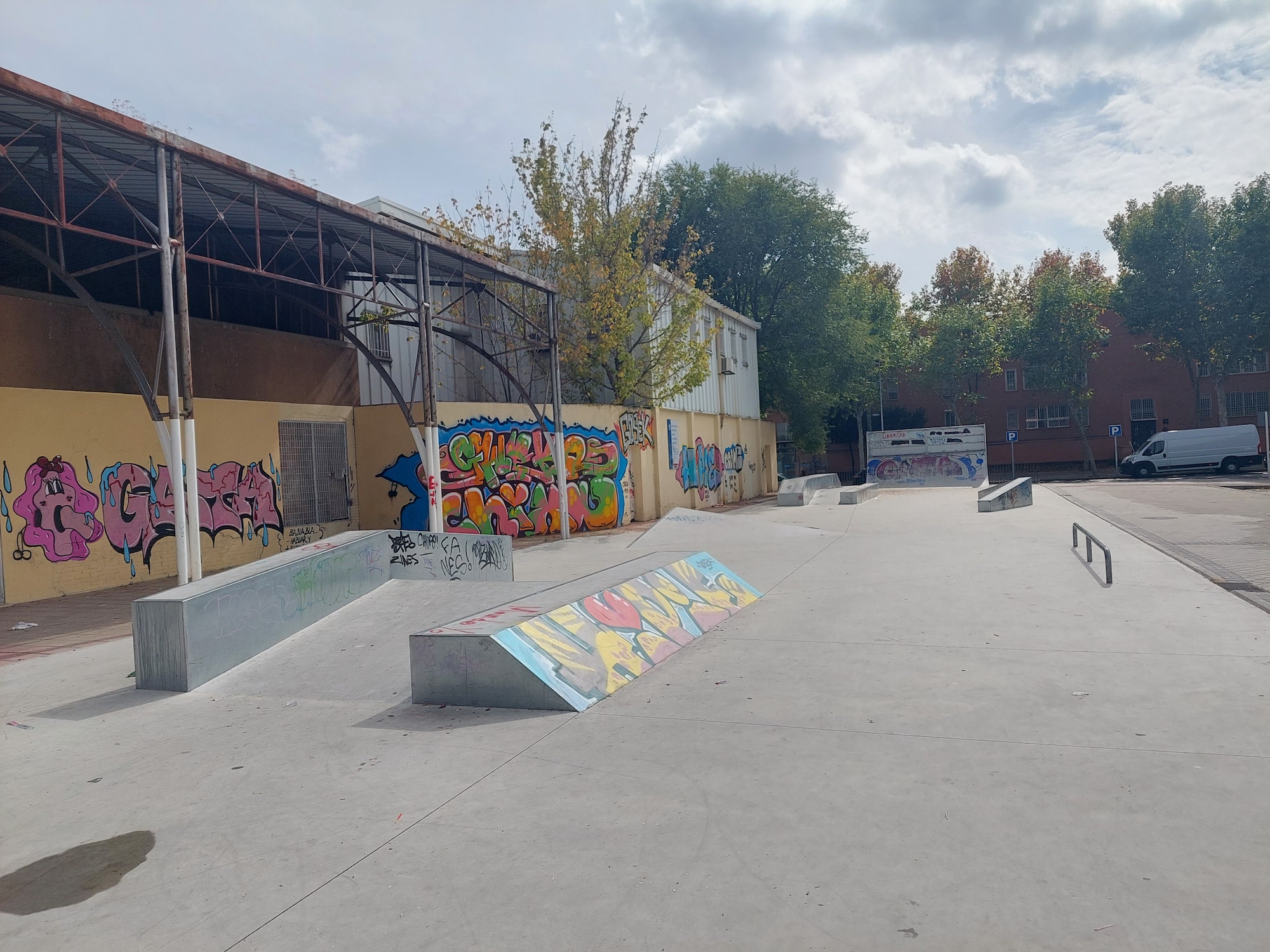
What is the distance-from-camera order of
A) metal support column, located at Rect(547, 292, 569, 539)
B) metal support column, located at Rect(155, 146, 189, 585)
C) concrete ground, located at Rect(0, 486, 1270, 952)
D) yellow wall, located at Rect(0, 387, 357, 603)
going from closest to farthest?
concrete ground, located at Rect(0, 486, 1270, 952), metal support column, located at Rect(155, 146, 189, 585), yellow wall, located at Rect(0, 387, 357, 603), metal support column, located at Rect(547, 292, 569, 539)

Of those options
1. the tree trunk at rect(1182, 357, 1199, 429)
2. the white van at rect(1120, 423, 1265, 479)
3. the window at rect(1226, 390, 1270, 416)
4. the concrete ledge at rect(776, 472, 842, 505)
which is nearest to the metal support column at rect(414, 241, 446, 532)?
the concrete ledge at rect(776, 472, 842, 505)

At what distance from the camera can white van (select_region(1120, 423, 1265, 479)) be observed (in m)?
37.6

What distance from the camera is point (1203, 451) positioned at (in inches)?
1508

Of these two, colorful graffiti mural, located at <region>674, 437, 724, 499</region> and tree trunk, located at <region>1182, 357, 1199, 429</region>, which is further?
tree trunk, located at <region>1182, 357, 1199, 429</region>

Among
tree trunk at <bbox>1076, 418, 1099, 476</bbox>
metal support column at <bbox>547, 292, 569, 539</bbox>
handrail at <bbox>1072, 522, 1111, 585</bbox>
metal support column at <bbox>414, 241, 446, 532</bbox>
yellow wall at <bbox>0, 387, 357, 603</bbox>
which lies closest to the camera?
handrail at <bbox>1072, 522, 1111, 585</bbox>

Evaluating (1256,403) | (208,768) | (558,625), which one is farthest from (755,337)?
(1256,403)

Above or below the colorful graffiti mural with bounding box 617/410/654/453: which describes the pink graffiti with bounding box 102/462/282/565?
below

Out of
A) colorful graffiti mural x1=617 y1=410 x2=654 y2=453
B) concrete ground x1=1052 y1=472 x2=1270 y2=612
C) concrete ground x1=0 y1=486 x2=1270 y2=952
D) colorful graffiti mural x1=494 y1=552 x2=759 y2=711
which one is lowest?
concrete ground x1=0 y1=486 x2=1270 y2=952

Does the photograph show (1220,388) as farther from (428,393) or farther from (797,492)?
(428,393)

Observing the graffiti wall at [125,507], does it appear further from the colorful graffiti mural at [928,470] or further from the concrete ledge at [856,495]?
the colorful graffiti mural at [928,470]

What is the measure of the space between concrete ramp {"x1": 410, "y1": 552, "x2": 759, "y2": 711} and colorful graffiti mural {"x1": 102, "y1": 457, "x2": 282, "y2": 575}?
24.0ft

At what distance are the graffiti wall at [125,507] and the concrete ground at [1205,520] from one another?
47.4 feet

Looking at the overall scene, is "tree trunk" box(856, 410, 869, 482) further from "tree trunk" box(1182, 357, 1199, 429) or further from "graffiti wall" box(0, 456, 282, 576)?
"graffiti wall" box(0, 456, 282, 576)

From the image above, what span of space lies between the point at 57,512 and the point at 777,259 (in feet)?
99.5
